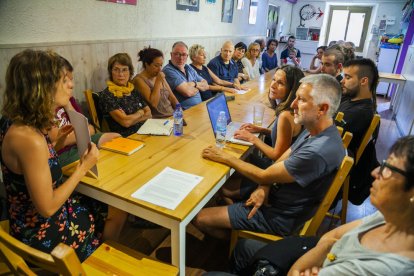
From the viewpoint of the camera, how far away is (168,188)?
4.09ft

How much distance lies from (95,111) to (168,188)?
1.35 m

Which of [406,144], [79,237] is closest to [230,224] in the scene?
[79,237]

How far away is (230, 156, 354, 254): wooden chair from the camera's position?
1177 mm

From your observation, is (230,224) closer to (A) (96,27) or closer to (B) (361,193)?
(B) (361,193)

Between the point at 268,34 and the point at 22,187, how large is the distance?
24.9ft

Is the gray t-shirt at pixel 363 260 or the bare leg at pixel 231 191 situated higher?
the gray t-shirt at pixel 363 260

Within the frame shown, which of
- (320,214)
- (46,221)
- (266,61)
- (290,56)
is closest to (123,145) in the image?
(46,221)

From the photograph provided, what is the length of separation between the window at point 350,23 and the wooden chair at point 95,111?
8832 mm

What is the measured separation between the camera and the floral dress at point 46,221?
3.65 ft

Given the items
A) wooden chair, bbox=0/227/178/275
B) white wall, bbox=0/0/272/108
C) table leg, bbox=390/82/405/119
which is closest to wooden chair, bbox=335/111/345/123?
wooden chair, bbox=0/227/178/275

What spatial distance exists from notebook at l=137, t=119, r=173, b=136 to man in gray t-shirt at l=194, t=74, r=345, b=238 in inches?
16.8

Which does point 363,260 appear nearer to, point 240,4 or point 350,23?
point 240,4

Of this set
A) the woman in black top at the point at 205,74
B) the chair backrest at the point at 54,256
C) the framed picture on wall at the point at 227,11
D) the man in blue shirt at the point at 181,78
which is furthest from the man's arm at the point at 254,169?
the framed picture on wall at the point at 227,11

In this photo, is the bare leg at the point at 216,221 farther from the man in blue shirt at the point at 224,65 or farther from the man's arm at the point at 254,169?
the man in blue shirt at the point at 224,65
